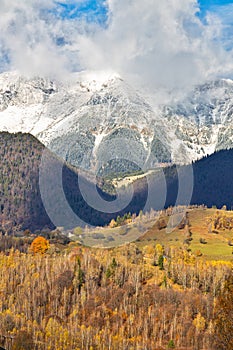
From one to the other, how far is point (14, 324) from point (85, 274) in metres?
32.5

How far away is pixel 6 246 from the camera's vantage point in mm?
195000

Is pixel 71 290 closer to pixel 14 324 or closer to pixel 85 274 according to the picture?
pixel 85 274

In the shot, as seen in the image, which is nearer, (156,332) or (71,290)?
(156,332)

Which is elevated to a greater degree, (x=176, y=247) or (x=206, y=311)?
(x=176, y=247)

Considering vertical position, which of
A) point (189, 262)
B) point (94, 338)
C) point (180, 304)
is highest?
point (189, 262)

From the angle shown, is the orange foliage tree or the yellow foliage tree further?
the orange foliage tree

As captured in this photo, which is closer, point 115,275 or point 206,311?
point 206,311

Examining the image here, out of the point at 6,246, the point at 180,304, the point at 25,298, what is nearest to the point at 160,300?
the point at 180,304

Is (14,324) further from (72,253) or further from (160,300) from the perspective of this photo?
(72,253)

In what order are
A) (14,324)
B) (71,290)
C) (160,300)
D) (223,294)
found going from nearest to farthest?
(223,294)
(14,324)
(160,300)
(71,290)

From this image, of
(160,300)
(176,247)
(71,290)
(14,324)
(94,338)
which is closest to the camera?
(94,338)

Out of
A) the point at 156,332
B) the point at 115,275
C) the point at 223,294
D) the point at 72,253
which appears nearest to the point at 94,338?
the point at 156,332

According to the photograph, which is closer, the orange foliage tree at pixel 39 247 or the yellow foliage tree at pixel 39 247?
the yellow foliage tree at pixel 39 247

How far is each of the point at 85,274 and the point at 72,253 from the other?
2576cm
